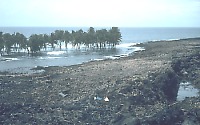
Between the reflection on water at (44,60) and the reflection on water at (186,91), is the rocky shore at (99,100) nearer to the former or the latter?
the reflection on water at (186,91)

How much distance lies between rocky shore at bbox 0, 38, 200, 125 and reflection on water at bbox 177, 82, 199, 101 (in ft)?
2.26

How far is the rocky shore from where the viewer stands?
26203 mm

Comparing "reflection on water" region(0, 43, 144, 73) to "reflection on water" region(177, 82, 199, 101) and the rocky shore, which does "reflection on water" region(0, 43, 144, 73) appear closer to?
the rocky shore

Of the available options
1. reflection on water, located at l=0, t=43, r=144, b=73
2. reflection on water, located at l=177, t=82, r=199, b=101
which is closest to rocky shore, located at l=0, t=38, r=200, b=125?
reflection on water, located at l=177, t=82, r=199, b=101

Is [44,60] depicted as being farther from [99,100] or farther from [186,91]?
[99,100]

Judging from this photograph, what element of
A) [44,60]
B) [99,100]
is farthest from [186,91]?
[44,60]

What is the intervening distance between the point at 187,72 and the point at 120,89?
55.3 feet

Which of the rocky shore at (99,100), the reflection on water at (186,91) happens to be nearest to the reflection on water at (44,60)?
the rocky shore at (99,100)

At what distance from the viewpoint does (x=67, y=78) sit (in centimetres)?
4509

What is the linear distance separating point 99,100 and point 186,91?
493 inches

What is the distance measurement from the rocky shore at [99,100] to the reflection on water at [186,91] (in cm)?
69

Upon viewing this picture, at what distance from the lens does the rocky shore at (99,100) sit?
2620cm

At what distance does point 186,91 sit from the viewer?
123 ft

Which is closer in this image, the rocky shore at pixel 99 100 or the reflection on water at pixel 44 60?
the rocky shore at pixel 99 100
